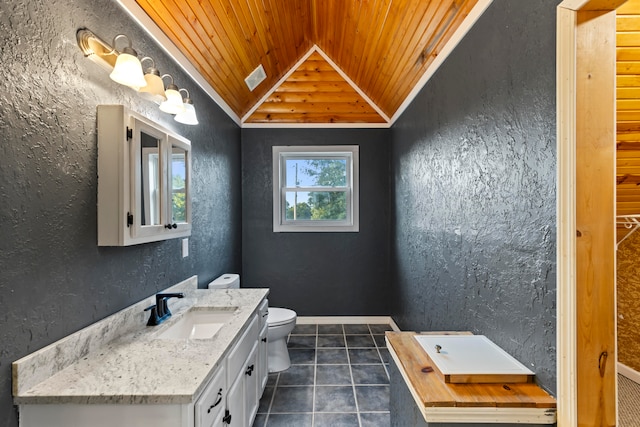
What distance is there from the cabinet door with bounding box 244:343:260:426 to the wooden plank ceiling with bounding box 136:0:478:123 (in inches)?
76.2

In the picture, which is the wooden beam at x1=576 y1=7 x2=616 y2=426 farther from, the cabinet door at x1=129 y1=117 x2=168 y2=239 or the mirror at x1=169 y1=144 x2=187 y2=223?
the mirror at x1=169 y1=144 x2=187 y2=223

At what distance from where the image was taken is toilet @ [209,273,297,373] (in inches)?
96.2

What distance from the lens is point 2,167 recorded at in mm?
906

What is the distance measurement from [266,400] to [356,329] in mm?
1490

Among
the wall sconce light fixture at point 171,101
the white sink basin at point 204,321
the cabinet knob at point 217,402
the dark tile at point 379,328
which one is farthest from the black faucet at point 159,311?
the dark tile at point 379,328

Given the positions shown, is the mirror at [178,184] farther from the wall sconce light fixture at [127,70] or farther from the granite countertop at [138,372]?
the granite countertop at [138,372]

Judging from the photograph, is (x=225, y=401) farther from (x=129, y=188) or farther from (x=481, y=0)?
(x=481, y=0)

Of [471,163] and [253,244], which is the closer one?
[471,163]

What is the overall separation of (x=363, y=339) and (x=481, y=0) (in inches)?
113

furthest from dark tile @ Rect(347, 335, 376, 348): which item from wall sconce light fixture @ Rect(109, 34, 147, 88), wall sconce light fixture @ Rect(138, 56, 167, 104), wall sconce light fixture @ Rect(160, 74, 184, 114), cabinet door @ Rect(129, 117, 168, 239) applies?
wall sconce light fixture @ Rect(109, 34, 147, 88)

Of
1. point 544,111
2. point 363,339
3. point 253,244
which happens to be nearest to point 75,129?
point 544,111

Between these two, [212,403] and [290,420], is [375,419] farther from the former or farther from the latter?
[212,403]

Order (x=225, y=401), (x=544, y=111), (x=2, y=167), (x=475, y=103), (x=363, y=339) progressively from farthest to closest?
(x=363, y=339)
(x=475, y=103)
(x=225, y=401)
(x=544, y=111)
(x=2, y=167)

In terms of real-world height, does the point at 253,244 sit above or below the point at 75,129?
below
